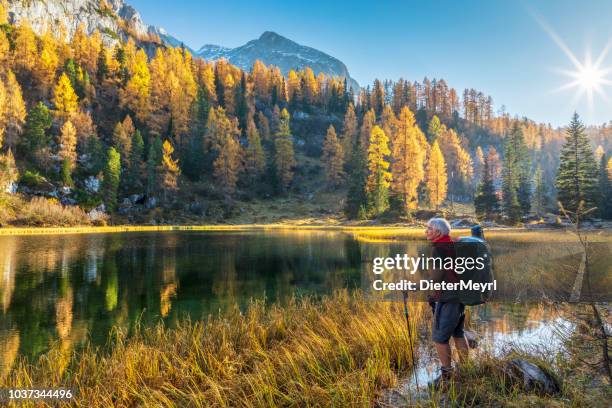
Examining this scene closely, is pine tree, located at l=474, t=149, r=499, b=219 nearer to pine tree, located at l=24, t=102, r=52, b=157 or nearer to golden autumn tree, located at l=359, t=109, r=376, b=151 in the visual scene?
golden autumn tree, located at l=359, t=109, r=376, b=151

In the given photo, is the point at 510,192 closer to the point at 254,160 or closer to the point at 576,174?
the point at 576,174

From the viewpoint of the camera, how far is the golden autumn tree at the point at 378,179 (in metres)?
53.8

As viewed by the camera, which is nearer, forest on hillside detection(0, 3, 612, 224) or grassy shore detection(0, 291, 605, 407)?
grassy shore detection(0, 291, 605, 407)

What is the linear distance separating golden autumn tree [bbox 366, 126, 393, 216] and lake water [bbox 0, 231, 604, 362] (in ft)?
80.2

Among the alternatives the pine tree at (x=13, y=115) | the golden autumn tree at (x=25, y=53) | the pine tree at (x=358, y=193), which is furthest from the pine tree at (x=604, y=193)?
the golden autumn tree at (x=25, y=53)

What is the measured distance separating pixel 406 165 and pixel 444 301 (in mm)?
52763

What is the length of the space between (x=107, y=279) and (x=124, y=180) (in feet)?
186

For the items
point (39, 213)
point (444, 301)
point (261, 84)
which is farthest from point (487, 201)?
point (261, 84)

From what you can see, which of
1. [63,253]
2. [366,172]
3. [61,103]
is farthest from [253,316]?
[61,103]

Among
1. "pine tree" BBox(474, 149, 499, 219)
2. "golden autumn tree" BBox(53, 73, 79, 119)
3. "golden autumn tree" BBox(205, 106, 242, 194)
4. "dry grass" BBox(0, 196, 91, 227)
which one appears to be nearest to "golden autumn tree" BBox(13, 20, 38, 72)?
"golden autumn tree" BBox(53, 73, 79, 119)

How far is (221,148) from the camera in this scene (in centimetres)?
7969

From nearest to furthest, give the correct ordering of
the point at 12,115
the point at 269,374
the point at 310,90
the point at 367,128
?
1. the point at 269,374
2. the point at 12,115
3. the point at 367,128
4. the point at 310,90

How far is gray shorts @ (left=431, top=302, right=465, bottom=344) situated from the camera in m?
4.83

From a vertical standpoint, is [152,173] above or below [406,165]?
below
